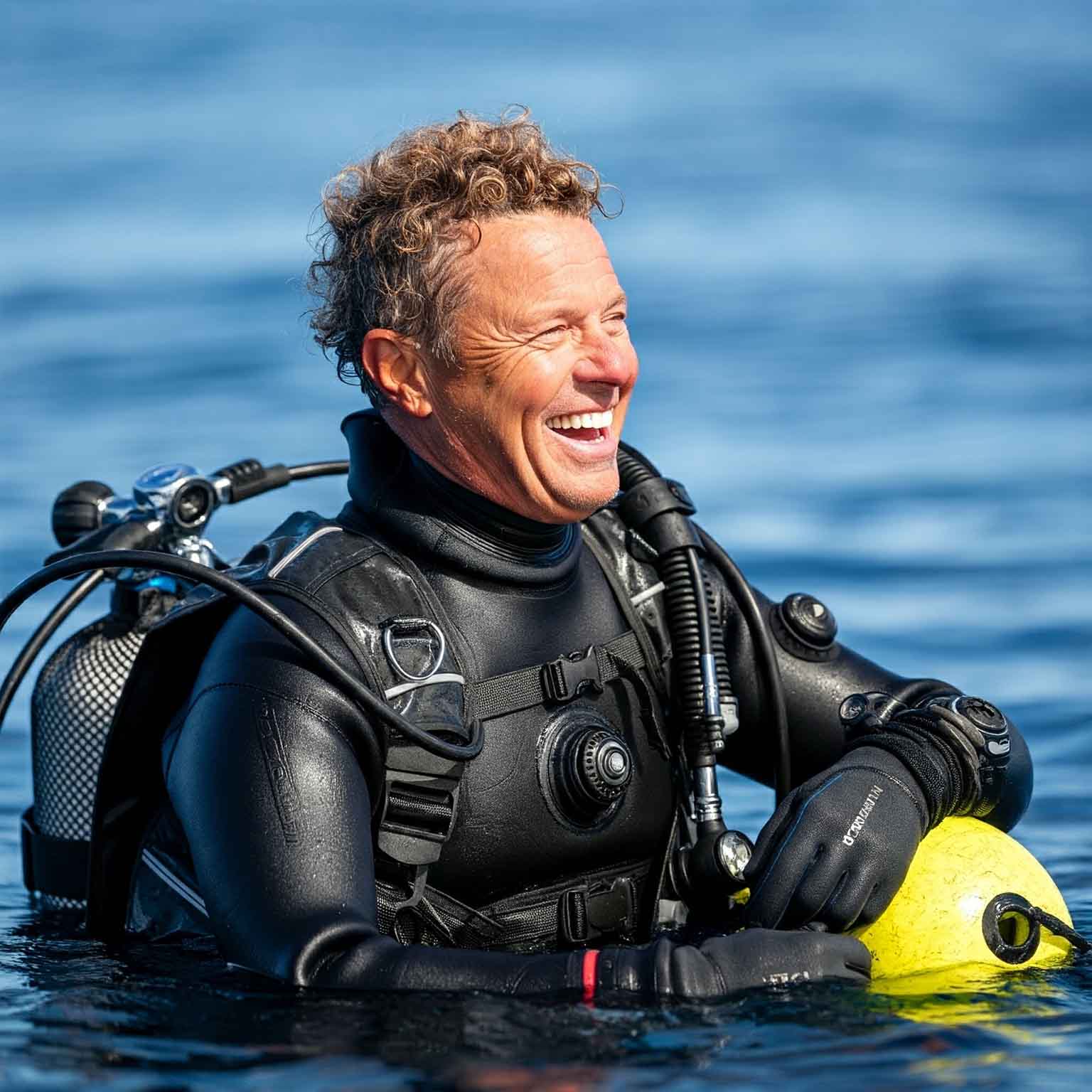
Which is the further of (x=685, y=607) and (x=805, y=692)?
(x=805, y=692)

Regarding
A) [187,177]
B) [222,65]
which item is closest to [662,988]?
[187,177]

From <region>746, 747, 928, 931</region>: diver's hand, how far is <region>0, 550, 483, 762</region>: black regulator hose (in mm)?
537

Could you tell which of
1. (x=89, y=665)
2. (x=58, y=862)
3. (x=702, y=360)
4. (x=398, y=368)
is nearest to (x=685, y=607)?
(x=398, y=368)

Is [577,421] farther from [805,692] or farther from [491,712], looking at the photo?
[805,692]

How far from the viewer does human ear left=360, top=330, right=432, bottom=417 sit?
362 centimetres

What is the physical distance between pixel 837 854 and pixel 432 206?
4.24 feet

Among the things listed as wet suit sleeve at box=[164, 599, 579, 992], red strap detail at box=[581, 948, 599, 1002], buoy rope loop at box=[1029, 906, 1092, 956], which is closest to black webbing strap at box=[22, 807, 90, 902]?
wet suit sleeve at box=[164, 599, 579, 992]

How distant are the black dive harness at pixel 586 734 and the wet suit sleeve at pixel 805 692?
0.06 metres

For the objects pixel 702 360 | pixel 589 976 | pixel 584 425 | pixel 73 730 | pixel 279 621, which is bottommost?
pixel 589 976

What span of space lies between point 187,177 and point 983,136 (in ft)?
23.2

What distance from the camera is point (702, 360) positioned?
42.0 feet

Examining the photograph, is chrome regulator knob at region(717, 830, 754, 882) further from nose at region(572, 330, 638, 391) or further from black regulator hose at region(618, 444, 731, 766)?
nose at region(572, 330, 638, 391)

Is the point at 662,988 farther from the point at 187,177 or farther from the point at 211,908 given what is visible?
the point at 187,177

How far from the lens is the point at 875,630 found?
7605mm
